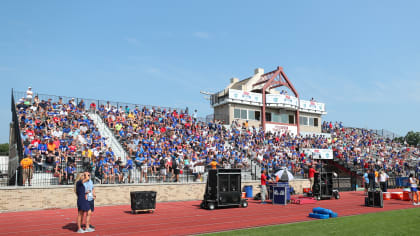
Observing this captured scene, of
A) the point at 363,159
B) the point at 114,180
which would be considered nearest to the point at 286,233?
the point at 114,180


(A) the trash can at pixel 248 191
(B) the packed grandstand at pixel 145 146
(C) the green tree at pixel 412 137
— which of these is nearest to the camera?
(B) the packed grandstand at pixel 145 146

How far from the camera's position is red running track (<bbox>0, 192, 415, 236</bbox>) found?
35.8 ft

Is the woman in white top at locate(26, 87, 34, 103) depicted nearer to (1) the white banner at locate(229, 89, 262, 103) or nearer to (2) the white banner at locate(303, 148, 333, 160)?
(1) the white banner at locate(229, 89, 262, 103)

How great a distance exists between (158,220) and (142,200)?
2.03 metres

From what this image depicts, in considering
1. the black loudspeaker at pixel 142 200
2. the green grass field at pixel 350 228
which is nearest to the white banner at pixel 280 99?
the black loudspeaker at pixel 142 200

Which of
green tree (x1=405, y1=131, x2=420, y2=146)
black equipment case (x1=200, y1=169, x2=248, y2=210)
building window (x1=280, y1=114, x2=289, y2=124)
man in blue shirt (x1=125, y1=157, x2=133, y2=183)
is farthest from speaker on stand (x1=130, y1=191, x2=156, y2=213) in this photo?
green tree (x1=405, y1=131, x2=420, y2=146)

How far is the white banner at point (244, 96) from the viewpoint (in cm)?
3938

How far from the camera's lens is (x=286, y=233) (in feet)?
32.1

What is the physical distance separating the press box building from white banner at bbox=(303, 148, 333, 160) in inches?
236

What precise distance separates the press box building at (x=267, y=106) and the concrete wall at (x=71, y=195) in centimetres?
1944

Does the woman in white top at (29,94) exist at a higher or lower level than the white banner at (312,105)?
lower

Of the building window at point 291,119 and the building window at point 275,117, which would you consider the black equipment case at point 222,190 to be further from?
the building window at point 291,119

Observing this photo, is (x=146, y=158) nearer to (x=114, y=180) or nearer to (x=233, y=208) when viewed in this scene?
(x=114, y=180)

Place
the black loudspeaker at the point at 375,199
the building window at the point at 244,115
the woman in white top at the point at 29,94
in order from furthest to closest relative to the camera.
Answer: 1. the building window at the point at 244,115
2. the woman in white top at the point at 29,94
3. the black loudspeaker at the point at 375,199
